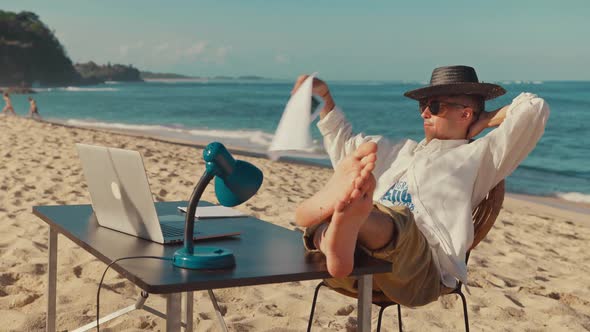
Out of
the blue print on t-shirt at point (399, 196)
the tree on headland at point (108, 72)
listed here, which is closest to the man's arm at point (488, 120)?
the blue print on t-shirt at point (399, 196)

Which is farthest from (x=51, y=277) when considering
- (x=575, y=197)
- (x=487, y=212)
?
(x=575, y=197)

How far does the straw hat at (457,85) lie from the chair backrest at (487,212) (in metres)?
0.36

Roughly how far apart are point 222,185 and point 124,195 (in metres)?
0.41

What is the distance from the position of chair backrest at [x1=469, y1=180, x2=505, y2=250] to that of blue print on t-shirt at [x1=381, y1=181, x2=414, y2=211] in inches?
9.3

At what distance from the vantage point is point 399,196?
101 inches

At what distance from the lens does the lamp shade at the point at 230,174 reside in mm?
1582

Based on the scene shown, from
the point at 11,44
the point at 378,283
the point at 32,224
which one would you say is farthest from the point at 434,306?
the point at 11,44

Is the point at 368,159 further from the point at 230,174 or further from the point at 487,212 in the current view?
the point at 487,212

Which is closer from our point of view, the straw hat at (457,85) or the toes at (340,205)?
the toes at (340,205)

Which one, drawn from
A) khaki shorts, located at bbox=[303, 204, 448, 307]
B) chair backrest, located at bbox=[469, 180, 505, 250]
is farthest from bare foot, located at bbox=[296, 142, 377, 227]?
chair backrest, located at bbox=[469, 180, 505, 250]

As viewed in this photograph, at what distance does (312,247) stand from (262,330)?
1.20 meters

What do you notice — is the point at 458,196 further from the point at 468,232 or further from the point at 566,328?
the point at 566,328

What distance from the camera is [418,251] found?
208 cm

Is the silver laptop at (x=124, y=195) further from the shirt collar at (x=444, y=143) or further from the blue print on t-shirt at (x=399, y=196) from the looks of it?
the shirt collar at (x=444, y=143)
